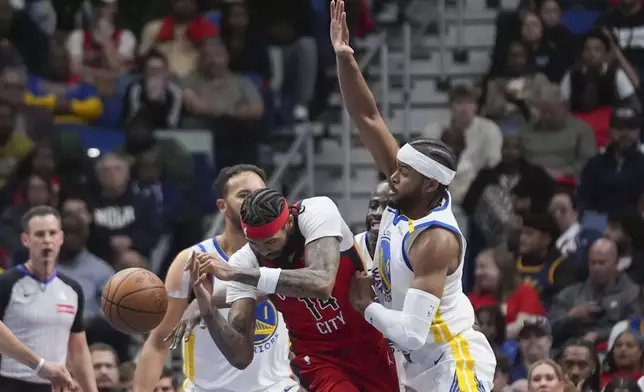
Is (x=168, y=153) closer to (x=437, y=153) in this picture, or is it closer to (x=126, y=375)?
(x=126, y=375)

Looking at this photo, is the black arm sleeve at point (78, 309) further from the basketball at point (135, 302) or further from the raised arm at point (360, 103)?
the raised arm at point (360, 103)

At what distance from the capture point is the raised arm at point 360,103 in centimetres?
845

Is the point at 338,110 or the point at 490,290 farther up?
the point at 338,110

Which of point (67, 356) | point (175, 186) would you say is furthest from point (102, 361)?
point (175, 186)

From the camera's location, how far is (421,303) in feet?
24.8

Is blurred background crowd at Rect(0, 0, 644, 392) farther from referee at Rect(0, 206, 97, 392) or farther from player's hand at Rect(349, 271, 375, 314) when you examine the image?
player's hand at Rect(349, 271, 375, 314)

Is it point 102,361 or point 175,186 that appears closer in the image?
point 102,361

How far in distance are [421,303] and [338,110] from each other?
8.72 metres

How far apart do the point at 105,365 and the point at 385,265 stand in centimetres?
456

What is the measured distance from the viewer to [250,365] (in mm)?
8953

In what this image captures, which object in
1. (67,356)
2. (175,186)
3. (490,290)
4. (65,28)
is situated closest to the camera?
(67,356)

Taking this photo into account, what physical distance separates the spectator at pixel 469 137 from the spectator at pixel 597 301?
2.11m

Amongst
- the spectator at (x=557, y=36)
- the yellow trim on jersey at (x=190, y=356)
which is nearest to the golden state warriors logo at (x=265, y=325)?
the yellow trim on jersey at (x=190, y=356)

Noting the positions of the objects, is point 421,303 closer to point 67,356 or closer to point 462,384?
point 462,384
